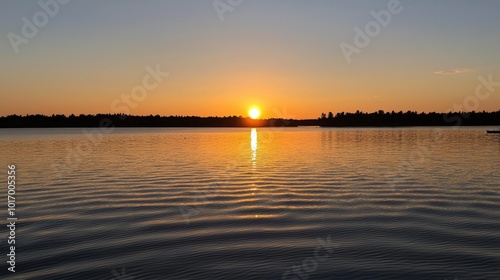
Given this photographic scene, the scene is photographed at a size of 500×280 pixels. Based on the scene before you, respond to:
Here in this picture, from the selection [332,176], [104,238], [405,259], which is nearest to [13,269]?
[104,238]

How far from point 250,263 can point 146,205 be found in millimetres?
8637

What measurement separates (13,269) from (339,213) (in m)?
11.0

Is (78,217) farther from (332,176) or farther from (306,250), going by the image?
(332,176)

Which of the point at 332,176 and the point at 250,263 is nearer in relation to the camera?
the point at 250,263

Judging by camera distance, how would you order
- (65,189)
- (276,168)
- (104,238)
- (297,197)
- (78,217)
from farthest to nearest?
1. (276,168)
2. (65,189)
3. (297,197)
4. (78,217)
5. (104,238)

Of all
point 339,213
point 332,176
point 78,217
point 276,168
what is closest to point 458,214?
point 339,213

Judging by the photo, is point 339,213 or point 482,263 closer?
point 482,263

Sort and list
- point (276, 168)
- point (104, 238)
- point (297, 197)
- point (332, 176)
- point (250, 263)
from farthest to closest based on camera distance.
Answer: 1. point (276, 168)
2. point (332, 176)
3. point (297, 197)
4. point (104, 238)
5. point (250, 263)

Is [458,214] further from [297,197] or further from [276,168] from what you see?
[276,168]

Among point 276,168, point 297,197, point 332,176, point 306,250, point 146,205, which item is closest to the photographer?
point 306,250

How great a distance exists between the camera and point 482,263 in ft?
34.6

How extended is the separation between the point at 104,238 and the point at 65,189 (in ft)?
35.4

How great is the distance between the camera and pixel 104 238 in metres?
13.0

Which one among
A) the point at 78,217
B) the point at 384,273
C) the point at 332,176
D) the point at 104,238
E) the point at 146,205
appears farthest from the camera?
the point at 332,176
